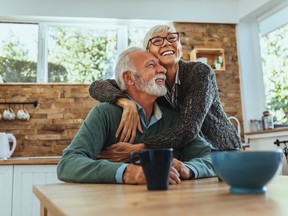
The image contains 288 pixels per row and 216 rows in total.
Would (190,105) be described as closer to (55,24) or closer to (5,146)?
(5,146)

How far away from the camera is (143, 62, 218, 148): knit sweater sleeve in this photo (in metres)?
1.28

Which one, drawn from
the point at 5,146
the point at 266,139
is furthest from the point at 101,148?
the point at 266,139

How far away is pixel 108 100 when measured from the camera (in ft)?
4.66

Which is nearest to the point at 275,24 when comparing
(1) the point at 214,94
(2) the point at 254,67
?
(2) the point at 254,67

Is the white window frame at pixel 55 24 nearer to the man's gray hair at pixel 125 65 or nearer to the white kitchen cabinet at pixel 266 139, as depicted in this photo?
the white kitchen cabinet at pixel 266 139

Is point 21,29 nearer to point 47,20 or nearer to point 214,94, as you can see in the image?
point 47,20

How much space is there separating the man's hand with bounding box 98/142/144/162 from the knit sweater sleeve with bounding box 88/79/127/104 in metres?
0.24

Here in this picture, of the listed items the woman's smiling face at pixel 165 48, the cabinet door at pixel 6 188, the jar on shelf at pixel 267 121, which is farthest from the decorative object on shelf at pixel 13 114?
the jar on shelf at pixel 267 121

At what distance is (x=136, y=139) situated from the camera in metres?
1.35

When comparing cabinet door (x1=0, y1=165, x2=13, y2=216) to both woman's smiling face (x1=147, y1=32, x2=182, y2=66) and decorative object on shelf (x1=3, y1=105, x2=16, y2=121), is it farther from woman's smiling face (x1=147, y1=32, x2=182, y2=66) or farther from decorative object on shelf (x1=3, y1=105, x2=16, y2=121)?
woman's smiling face (x1=147, y1=32, x2=182, y2=66)

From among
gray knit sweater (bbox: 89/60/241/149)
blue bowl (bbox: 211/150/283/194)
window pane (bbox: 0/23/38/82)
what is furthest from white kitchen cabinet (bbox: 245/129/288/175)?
window pane (bbox: 0/23/38/82)

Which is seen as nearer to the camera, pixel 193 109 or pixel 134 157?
pixel 134 157

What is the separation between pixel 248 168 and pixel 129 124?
723 mm

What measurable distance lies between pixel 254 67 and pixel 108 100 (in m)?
2.77
